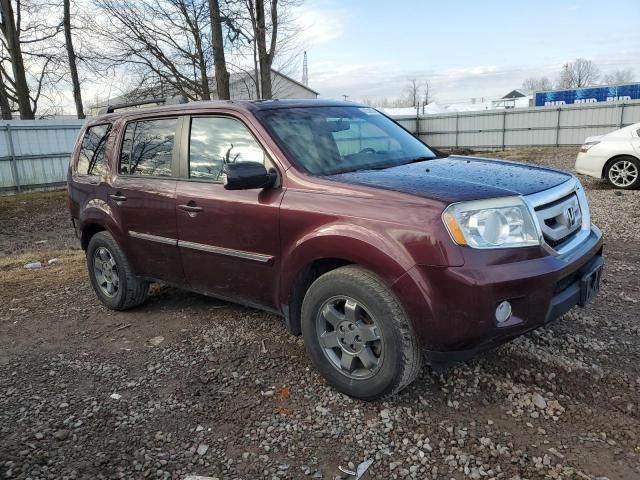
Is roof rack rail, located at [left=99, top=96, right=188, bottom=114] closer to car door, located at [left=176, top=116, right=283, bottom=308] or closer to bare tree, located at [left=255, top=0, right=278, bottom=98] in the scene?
car door, located at [left=176, top=116, right=283, bottom=308]

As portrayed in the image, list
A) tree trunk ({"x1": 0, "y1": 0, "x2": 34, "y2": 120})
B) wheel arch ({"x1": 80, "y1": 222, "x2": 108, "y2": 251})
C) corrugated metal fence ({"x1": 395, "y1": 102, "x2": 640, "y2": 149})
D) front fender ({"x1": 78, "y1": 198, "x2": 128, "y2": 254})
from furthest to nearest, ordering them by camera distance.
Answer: corrugated metal fence ({"x1": 395, "y1": 102, "x2": 640, "y2": 149}) < tree trunk ({"x1": 0, "y1": 0, "x2": 34, "y2": 120}) < wheel arch ({"x1": 80, "y1": 222, "x2": 108, "y2": 251}) < front fender ({"x1": 78, "y1": 198, "x2": 128, "y2": 254})

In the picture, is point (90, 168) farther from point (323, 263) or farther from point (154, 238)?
point (323, 263)

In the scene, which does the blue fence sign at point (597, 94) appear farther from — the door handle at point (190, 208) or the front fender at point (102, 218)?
the door handle at point (190, 208)

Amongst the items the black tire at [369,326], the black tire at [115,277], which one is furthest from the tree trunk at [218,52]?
the black tire at [369,326]

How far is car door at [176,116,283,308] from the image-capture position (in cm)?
351

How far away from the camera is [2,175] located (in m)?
15.0

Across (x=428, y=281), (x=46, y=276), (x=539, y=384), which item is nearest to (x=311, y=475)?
(x=428, y=281)

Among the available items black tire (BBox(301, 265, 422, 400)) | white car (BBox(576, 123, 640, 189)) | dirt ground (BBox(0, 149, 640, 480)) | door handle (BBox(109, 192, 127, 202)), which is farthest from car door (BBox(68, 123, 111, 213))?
white car (BBox(576, 123, 640, 189))

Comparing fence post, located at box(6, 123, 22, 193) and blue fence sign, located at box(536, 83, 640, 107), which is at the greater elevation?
blue fence sign, located at box(536, 83, 640, 107)

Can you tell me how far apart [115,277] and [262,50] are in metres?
14.7

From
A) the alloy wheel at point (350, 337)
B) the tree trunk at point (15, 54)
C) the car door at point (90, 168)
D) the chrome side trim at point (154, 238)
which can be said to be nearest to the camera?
the alloy wheel at point (350, 337)

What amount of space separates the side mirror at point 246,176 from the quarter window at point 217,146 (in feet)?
0.83

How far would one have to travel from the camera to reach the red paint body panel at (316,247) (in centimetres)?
271

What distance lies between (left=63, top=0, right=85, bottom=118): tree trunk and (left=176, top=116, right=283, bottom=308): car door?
21.9 metres
